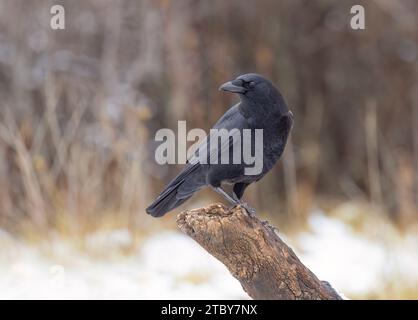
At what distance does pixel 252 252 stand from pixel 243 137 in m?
0.50

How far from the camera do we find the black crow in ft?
10.2

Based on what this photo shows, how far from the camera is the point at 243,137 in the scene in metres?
3.13

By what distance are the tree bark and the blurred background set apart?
73.9 inches

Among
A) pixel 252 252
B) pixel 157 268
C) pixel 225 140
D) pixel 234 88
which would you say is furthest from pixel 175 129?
pixel 252 252

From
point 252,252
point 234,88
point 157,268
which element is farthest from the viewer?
point 157,268

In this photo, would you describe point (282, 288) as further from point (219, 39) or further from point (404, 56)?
point (404, 56)

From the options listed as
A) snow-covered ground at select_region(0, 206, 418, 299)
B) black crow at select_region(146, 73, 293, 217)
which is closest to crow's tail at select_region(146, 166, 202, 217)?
black crow at select_region(146, 73, 293, 217)

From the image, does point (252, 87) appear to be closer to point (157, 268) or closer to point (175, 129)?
point (157, 268)

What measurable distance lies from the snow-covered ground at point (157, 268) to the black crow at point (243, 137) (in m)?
1.64

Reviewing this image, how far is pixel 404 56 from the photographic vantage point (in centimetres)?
716

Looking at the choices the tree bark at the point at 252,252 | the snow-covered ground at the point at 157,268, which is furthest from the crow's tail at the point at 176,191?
the snow-covered ground at the point at 157,268

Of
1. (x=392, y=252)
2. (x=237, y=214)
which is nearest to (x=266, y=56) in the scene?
(x=392, y=252)

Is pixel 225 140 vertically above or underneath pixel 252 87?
underneath

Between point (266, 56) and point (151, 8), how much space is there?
43.7 inches
